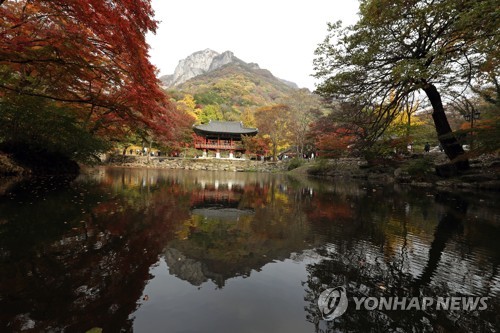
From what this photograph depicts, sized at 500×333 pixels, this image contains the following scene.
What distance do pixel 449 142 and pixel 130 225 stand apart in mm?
15319

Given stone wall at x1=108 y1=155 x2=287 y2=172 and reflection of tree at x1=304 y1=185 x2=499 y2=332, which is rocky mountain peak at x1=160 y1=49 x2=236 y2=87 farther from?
reflection of tree at x1=304 y1=185 x2=499 y2=332

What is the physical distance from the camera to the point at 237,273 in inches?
137

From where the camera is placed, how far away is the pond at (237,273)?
233cm

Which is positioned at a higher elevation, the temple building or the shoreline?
the temple building

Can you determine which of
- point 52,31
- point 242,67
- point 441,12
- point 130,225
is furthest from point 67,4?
point 242,67

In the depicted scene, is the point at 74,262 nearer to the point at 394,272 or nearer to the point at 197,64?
the point at 394,272

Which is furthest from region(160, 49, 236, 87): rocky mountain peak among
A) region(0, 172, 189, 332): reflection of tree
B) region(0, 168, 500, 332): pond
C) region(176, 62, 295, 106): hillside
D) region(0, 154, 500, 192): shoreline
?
region(0, 168, 500, 332): pond

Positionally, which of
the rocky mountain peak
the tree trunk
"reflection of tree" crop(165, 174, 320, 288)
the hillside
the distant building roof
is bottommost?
"reflection of tree" crop(165, 174, 320, 288)

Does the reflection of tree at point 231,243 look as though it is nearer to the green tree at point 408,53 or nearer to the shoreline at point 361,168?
the green tree at point 408,53

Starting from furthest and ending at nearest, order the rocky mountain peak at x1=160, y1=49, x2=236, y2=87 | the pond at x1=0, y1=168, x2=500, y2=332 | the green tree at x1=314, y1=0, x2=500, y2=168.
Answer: the rocky mountain peak at x1=160, y1=49, x2=236, y2=87 < the green tree at x1=314, y1=0, x2=500, y2=168 < the pond at x1=0, y1=168, x2=500, y2=332

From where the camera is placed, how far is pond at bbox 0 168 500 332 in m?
2.33

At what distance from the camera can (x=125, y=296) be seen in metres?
2.62

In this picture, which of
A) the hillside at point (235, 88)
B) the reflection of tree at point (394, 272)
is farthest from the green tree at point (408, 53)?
the hillside at point (235, 88)

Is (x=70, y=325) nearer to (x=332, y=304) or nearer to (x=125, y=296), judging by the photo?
(x=125, y=296)
